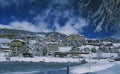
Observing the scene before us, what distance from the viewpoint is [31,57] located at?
44.2 meters

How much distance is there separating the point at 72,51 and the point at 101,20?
44477mm

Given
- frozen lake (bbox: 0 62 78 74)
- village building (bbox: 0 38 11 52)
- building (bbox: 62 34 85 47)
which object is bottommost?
frozen lake (bbox: 0 62 78 74)

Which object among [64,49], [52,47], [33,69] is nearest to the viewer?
[33,69]

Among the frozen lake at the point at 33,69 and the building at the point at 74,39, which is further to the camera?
the building at the point at 74,39

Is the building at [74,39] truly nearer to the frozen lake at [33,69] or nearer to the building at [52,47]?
the frozen lake at [33,69]

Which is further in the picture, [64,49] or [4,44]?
[4,44]

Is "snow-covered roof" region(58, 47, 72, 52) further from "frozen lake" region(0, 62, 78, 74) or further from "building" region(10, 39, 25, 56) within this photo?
"frozen lake" region(0, 62, 78, 74)

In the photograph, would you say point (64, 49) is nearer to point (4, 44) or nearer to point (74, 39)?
point (4, 44)

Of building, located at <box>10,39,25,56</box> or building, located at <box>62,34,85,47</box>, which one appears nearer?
building, located at <box>62,34,85,47</box>

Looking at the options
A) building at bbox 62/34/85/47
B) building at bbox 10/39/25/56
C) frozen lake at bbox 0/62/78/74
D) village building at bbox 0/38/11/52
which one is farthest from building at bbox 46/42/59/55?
frozen lake at bbox 0/62/78/74

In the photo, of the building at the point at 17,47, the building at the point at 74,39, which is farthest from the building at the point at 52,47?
the building at the point at 74,39

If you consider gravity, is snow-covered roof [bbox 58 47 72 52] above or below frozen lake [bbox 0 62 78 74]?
above

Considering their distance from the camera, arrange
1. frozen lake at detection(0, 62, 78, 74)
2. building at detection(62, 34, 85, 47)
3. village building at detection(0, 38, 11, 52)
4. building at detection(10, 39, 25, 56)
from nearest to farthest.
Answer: frozen lake at detection(0, 62, 78, 74) → building at detection(62, 34, 85, 47) → building at detection(10, 39, 25, 56) → village building at detection(0, 38, 11, 52)

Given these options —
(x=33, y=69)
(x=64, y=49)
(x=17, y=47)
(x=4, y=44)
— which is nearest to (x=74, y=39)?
(x=33, y=69)
